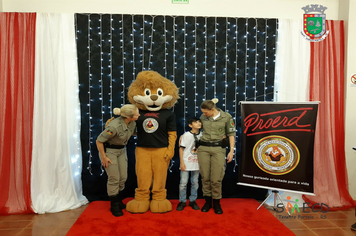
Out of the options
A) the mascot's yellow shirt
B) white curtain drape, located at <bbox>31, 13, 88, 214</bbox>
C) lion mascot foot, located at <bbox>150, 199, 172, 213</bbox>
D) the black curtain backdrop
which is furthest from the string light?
lion mascot foot, located at <bbox>150, 199, 172, 213</bbox>

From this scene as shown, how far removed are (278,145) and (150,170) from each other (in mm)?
1600

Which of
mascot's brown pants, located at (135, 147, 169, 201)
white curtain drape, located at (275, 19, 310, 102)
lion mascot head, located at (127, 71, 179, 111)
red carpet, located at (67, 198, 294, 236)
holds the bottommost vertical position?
red carpet, located at (67, 198, 294, 236)

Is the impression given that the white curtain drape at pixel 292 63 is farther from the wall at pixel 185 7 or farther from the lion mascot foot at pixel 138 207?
the lion mascot foot at pixel 138 207

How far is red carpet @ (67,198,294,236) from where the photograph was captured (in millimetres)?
2602

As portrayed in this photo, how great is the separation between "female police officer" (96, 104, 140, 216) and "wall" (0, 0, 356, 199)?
155cm

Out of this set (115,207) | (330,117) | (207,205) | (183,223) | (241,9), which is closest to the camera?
(183,223)

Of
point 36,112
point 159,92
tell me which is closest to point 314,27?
point 159,92

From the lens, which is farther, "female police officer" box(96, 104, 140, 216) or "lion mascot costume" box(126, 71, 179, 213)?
"lion mascot costume" box(126, 71, 179, 213)

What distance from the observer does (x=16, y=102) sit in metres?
3.25

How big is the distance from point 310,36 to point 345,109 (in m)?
1.11

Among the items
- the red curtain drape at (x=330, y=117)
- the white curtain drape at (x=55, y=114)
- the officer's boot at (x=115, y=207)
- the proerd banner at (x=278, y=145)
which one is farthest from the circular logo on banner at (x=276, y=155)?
the white curtain drape at (x=55, y=114)

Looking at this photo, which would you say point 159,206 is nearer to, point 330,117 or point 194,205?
point 194,205

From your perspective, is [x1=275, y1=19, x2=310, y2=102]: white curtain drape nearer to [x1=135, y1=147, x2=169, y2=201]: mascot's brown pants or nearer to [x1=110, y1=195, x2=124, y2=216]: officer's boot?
[x1=135, y1=147, x2=169, y2=201]: mascot's brown pants

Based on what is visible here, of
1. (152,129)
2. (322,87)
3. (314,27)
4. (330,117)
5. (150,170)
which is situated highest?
(314,27)
